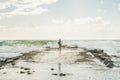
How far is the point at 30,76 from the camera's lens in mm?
29297

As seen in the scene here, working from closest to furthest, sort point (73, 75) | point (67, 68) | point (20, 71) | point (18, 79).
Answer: point (18, 79) → point (73, 75) → point (20, 71) → point (67, 68)

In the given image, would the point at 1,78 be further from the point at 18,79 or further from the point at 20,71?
the point at 20,71

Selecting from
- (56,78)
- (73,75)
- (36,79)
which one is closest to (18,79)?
(36,79)

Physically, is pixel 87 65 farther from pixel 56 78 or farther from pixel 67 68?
pixel 56 78

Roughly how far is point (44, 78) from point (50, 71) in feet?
13.3

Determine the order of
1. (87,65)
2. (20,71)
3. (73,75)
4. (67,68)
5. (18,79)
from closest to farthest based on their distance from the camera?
(18,79) < (73,75) < (20,71) < (67,68) < (87,65)

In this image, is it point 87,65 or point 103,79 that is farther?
point 87,65

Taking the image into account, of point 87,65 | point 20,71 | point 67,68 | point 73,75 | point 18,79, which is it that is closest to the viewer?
point 18,79

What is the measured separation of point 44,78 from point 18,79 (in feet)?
7.67

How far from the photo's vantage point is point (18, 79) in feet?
91.0

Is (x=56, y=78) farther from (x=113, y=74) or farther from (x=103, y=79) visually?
(x=113, y=74)

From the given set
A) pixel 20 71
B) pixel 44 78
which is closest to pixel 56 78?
pixel 44 78

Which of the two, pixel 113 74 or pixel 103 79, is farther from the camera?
pixel 113 74

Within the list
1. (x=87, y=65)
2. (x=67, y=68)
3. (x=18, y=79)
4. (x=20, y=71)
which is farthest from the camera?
(x=87, y=65)
